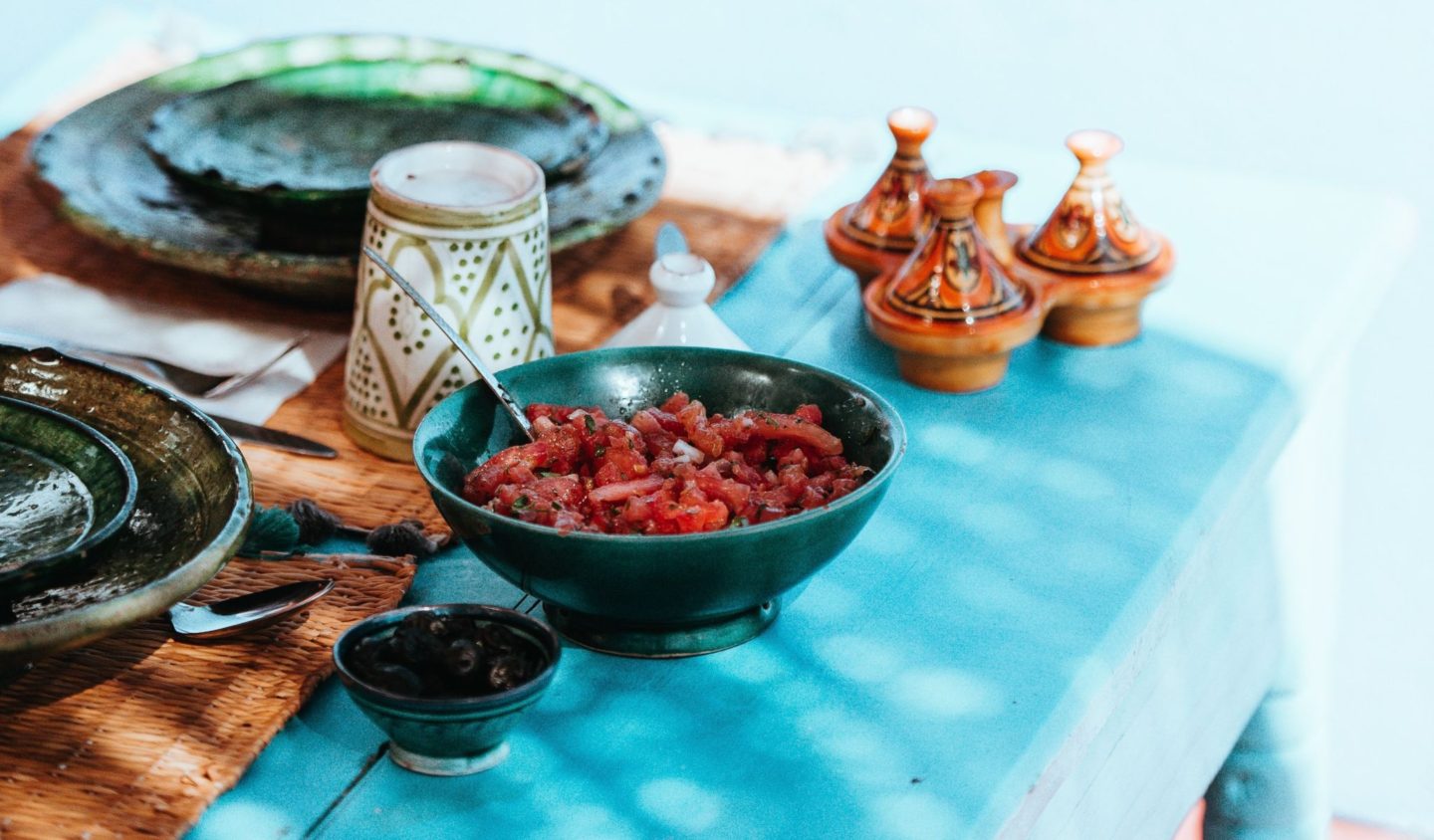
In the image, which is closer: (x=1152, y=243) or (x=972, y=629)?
(x=972, y=629)

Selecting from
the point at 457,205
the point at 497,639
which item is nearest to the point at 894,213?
the point at 457,205

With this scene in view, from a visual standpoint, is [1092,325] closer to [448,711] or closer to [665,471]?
[665,471]

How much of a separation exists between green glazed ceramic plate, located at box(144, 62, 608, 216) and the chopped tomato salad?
1.40 feet

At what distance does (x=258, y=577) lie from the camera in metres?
1.02

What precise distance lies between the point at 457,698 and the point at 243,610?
0.21 meters

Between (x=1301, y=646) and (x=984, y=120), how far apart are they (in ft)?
6.60


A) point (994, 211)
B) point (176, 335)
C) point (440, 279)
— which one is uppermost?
point (994, 211)

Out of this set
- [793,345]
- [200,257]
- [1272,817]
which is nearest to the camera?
[200,257]

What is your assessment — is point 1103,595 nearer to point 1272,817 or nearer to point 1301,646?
point 1301,646

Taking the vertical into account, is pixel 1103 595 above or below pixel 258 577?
above

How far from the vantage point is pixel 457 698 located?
83 cm

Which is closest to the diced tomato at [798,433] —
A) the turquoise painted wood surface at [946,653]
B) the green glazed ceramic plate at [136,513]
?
the turquoise painted wood surface at [946,653]

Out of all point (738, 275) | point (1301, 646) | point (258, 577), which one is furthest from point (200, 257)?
point (1301, 646)

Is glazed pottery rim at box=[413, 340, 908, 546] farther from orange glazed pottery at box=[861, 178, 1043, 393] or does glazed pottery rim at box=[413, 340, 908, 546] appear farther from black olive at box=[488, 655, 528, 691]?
orange glazed pottery at box=[861, 178, 1043, 393]
